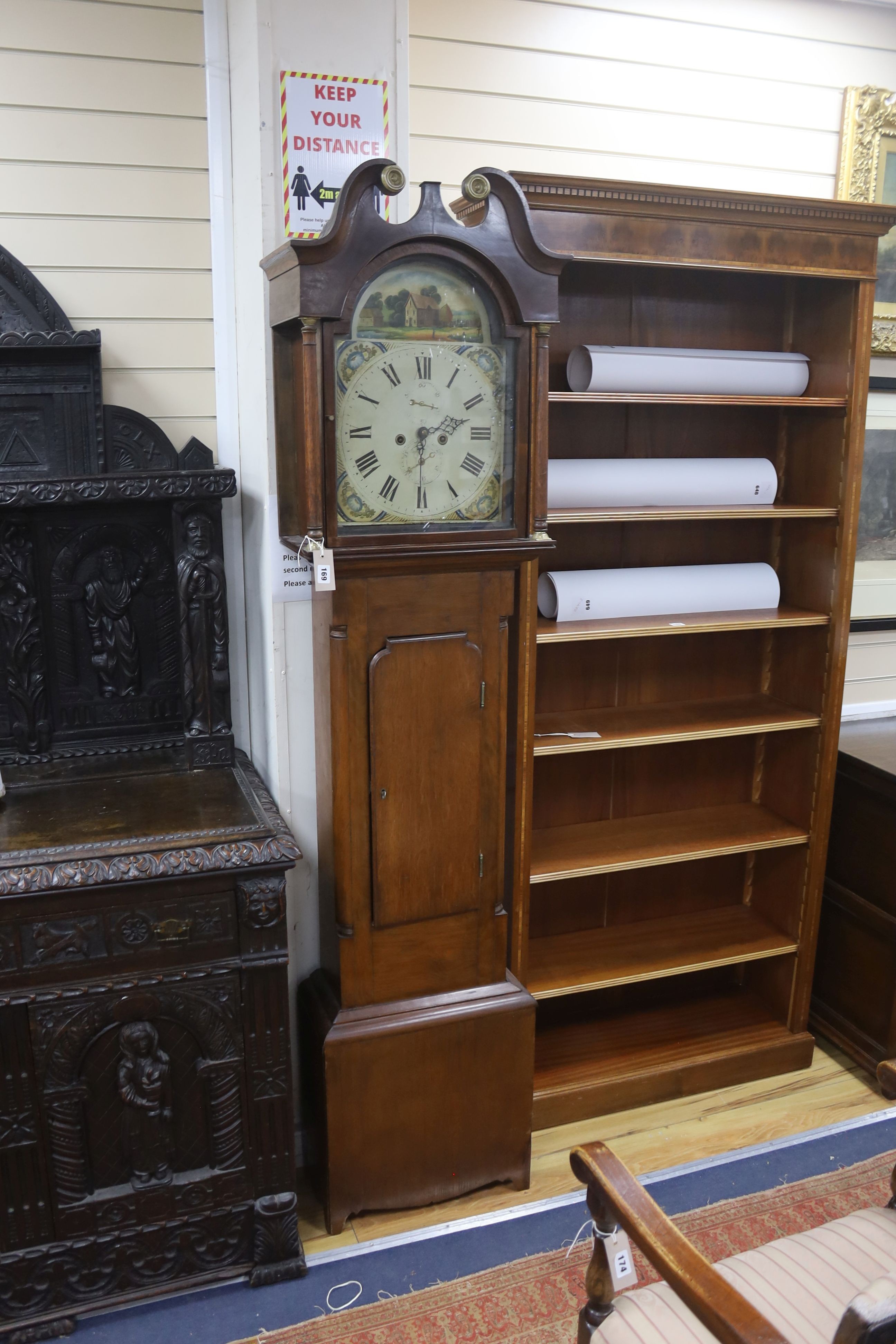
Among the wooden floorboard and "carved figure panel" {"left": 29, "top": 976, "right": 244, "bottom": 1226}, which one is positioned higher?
"carved figure panel" {"left": 29, "top": 976, "right": 244, "bottom": 1226}

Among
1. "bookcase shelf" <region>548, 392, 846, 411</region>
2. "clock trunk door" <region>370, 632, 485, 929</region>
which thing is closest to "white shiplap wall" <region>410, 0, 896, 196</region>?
"bookcase shelf" <region>548, 392, 846, 411</region>

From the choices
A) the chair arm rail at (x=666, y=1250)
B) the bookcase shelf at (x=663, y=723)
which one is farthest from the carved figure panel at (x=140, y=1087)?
the bookcase shelf at (x=663, y=723)

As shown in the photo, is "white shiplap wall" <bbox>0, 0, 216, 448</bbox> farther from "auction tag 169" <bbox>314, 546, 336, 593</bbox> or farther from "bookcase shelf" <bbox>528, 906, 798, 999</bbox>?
"bookcase shelf" <bbox>528, 906, 798, 999</bbox>

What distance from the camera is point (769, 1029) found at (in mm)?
2928

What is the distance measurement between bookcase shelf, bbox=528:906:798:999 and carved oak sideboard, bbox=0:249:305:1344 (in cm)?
85

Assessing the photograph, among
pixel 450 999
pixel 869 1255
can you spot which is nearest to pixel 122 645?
pixel 450 999

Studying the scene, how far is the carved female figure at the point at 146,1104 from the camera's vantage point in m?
2.01

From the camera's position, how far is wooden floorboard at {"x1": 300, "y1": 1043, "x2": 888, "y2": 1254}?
233 centimetres

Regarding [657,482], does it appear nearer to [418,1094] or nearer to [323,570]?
[323,570]

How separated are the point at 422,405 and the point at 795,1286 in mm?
1582

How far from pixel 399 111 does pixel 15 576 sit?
1.27m

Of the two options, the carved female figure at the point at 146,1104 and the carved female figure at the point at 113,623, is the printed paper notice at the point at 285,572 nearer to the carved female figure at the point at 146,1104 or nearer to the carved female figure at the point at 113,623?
the carved female figure at the point at 113,623

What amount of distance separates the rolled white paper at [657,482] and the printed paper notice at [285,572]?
2.01 ft

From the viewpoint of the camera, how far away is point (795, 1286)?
1570 mm
